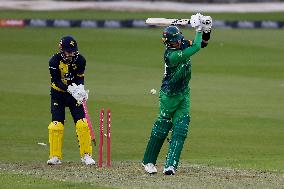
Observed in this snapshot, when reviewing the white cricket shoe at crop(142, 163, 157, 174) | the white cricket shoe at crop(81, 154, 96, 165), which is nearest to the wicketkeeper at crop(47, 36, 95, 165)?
the white cricket shoe at crop(81, 154, 96, 165)

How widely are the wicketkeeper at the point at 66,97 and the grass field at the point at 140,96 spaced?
0.31m

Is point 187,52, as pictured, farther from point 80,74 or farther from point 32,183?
point 32,183

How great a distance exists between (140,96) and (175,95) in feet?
39.6

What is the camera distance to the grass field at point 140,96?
20.0m

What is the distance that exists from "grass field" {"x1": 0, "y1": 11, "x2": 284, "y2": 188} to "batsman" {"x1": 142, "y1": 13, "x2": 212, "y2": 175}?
21.3 inches

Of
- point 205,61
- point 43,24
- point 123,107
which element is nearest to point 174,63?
point 123,107

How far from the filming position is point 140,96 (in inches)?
1138

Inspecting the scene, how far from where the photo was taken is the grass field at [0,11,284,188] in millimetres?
20016

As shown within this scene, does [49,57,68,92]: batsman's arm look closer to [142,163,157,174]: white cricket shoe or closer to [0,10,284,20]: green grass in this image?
[142,163,157,174]: white cricket shoe

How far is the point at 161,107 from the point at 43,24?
29136 mm

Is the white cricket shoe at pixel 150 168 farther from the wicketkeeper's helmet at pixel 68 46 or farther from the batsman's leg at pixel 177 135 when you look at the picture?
the wicketkeeper's helmet at pixel 68 46

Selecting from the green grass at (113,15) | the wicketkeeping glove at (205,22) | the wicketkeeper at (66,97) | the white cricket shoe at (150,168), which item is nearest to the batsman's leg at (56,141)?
the wicketkeeper at (66,97)

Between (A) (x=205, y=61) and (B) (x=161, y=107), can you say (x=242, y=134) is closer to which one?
(B) (x=161, y=107)

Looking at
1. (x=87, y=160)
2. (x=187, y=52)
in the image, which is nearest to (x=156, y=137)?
(x=187, y=52)
